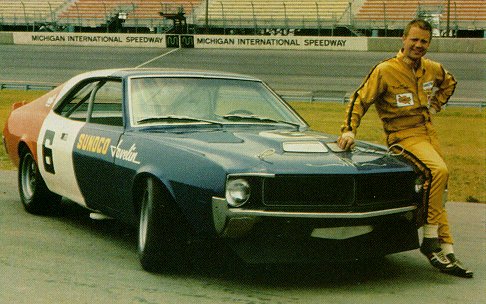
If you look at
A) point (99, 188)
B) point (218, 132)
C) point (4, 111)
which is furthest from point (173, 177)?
point (4, 111)

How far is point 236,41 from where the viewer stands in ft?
144

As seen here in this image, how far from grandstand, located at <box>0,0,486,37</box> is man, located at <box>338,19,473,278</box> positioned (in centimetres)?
3686

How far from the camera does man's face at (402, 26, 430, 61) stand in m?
5.57

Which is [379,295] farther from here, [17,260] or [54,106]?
[54,106]

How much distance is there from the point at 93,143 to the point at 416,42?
2.44m

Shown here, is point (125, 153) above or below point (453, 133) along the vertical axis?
above

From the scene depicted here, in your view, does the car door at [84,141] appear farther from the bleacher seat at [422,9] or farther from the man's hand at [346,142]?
the bleacher seat at [422,9]

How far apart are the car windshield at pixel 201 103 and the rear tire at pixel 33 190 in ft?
5.30

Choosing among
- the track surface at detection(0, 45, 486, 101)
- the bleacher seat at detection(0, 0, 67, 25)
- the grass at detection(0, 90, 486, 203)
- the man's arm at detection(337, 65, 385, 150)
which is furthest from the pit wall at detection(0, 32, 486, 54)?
the man's arm at detection(337, 65, 385, 150)

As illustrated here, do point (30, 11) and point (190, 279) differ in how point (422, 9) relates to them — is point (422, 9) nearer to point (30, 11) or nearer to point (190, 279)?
point (30, 11)

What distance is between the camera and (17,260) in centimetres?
556

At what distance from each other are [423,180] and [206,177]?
1451 millimetres

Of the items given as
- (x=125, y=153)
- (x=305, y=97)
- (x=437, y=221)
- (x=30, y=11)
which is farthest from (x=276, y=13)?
(x=437, y=221)

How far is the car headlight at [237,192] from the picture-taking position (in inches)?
183
